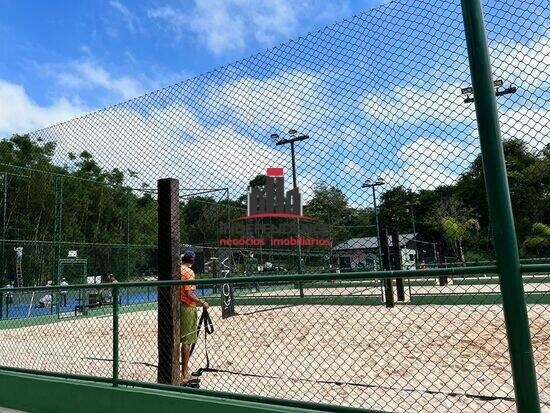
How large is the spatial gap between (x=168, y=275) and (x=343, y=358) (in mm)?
3245

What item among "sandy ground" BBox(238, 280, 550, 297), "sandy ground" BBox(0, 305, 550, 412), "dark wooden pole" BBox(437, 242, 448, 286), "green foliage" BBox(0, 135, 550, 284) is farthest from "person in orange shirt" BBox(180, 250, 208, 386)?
"sandy ground" BBox(238, 280, 550, 297)

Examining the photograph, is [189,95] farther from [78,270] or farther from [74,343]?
[78,270]

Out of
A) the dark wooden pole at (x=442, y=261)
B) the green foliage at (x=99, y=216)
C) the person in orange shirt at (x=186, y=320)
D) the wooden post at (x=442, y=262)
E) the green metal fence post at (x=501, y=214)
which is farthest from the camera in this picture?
the dark wooden pole at (x=442, y=261)

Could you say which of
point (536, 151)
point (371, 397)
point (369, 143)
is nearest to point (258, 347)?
point (371, 397)

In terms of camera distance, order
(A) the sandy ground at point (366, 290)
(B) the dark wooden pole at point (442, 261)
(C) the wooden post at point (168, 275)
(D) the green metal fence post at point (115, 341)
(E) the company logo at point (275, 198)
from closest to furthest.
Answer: (E) the company logo at point (275, 198) < (D) the green metal fence post at point (115, 341) < (C) the wooden post at point (168, 275) < (B) the dark wooden pole at point (442, 261) < (A) the sandy ground at point (366, 290)

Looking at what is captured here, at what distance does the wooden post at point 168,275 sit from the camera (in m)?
4.95

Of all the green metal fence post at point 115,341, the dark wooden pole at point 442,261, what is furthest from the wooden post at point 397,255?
the green metal fence post at point 115,341

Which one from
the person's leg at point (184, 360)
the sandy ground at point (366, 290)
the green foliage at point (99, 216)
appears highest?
the green foliage at point (99, 216)

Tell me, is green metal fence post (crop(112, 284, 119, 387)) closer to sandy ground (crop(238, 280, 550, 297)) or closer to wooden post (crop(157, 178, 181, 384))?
wooden post (crop(157, 178, 181, 384))

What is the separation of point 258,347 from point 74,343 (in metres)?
4.32

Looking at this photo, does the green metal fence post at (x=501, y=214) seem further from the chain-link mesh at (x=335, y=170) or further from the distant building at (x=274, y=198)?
the distant building at (x=274, y=198)

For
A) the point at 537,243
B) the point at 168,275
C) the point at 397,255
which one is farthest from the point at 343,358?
the point at 537,243

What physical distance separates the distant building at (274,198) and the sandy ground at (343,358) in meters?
1.96

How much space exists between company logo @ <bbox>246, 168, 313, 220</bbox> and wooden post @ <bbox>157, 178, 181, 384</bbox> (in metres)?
0.82
